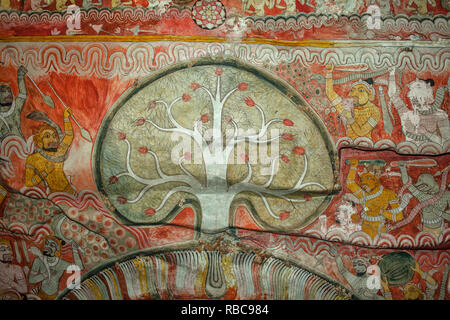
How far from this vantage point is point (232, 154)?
4617 mm

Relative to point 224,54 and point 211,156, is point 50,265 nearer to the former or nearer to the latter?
point 211,156

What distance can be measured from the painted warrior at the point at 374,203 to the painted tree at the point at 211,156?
1.05 ft

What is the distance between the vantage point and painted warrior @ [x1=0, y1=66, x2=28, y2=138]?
15.3 feet

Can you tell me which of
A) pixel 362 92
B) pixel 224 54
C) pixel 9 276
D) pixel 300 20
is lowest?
pixel 9 276

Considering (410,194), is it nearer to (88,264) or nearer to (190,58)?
(190,58)

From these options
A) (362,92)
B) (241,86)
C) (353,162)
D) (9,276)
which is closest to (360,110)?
(362,92)

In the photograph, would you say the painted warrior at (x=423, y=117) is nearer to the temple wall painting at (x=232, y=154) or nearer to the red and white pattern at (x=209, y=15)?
the temple wall painting at (x=232, y=154)

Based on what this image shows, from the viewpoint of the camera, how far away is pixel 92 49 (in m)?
4.66

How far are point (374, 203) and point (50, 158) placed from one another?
133 inches

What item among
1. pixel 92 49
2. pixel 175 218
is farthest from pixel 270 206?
pixel 92 49

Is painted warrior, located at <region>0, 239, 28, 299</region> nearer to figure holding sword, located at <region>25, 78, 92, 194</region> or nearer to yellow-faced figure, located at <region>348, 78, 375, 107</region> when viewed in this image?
figure holding sword, located at <region>25, 78, 92, 194</region>

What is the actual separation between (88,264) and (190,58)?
2.38m

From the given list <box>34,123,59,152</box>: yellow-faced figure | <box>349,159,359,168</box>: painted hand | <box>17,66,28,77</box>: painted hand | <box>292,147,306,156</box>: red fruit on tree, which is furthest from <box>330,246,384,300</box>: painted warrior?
<box>17,66,28,77</box>: painted hand
